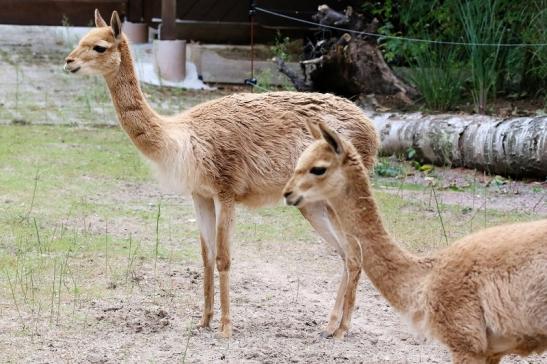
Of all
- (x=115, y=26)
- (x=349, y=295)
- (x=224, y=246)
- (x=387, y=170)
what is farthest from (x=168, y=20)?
(x=349, y=295)

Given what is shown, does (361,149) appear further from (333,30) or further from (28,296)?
(333,30)

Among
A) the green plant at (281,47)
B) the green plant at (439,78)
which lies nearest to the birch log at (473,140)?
the green plant at (439,78)

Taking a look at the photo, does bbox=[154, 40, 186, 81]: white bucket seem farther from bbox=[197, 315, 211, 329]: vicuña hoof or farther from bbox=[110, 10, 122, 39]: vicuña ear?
bbox=[197, 315, 211, 329]: vicuña hoof

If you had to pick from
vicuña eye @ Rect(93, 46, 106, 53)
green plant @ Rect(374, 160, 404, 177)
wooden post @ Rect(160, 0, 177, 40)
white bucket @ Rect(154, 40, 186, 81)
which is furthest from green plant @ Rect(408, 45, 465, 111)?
vicuña eye @ Rect(93, 46, 106, 53)

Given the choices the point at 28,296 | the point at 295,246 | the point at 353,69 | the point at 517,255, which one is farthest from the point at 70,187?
the point at 517,255

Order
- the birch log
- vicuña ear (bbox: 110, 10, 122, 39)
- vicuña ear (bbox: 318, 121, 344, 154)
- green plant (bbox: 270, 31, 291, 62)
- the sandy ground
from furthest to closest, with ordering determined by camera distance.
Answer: green plant (bbox: 270, 31, 291, 62)
the birch log
vicuña ear (bbox: 110, 10, 122, 39)
the sandy ground
vicuña ear (bbox: 318, 121, 344, 154)

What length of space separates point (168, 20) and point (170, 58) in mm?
529

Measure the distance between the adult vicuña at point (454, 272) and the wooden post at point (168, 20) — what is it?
10.0m

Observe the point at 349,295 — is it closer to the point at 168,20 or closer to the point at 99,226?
the point at 99,226

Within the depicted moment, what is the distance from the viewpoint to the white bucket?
47.7 ft


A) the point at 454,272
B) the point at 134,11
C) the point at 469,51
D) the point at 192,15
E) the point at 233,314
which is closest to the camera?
the point at 454,272

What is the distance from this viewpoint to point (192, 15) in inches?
631

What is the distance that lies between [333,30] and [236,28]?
3.51 meters

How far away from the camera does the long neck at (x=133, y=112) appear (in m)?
6.04
